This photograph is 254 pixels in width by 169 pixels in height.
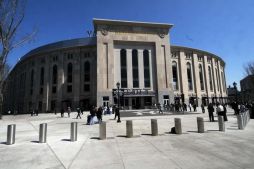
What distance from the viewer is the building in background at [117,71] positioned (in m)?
50.0

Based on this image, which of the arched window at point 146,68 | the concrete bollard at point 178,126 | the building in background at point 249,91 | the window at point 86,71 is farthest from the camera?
the window at point 86,71

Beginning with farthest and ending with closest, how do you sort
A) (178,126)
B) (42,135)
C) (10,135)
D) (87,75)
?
→ (87,75)
(178,126)
(42,135)
(10,135)

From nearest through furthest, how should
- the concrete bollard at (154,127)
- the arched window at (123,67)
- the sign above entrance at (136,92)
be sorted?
the concrete bollard at (154,127), the sign above entrance at (136,92), the arched window at (123,67)

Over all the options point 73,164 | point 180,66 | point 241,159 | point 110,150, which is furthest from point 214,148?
point 180,66

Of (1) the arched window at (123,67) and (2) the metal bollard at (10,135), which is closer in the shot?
(2) the metal bollard at (10,135)

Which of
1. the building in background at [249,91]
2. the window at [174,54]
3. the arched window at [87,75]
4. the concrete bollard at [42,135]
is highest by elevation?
the window at [174,54]

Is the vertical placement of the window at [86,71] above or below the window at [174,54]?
below

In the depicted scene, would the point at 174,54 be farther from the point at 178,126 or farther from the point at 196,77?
the point at 178,126

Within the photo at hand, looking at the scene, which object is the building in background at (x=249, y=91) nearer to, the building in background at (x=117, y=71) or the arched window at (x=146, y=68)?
the building in background at (x=117, y=71)

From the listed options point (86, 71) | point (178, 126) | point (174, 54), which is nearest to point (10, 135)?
point (178, 126)

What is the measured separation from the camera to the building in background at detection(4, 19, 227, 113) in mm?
49969

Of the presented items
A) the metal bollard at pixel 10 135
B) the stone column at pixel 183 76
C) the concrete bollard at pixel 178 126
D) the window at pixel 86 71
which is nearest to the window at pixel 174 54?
the stone column at pixel 183 76

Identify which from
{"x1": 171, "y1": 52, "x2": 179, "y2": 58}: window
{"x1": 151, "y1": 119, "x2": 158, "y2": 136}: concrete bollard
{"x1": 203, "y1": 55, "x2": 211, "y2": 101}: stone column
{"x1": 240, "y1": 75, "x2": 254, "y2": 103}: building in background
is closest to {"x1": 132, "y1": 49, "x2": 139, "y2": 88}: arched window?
{"x1": 171, "y1": 52, "x2": 179, "y2": 58}: window

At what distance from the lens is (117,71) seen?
50500 mm
